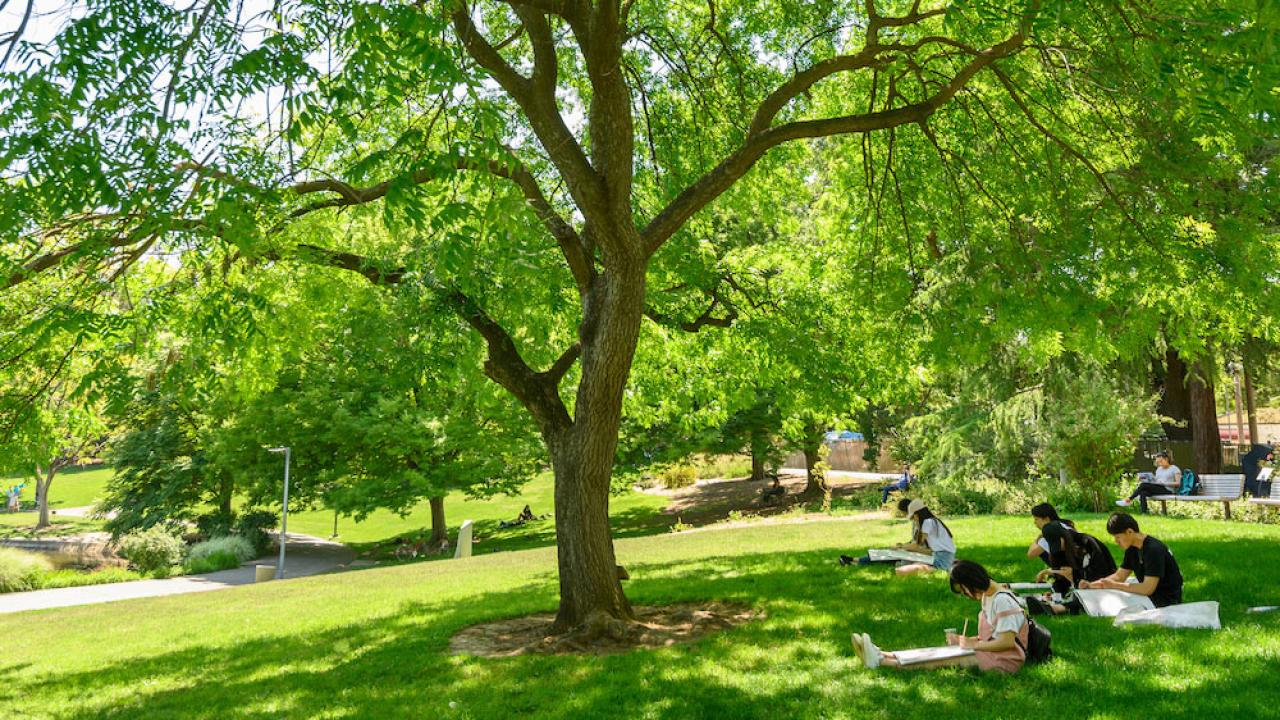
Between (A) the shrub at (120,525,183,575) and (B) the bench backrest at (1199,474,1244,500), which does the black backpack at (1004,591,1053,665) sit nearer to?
(B) the bench backrest at (1199,474,1244,500)

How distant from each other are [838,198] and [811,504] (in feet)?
61.3

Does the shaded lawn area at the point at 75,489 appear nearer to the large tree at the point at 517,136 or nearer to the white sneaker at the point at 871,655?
the large tree at the point at 517,136

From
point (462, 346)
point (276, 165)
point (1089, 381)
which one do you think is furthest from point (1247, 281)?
point (1089, 381)

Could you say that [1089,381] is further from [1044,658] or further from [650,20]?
[1044,658]

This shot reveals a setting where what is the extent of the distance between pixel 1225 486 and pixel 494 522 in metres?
32.4

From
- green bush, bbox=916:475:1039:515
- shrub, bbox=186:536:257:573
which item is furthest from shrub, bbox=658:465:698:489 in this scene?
green bush, bbox=916:475:1039:515

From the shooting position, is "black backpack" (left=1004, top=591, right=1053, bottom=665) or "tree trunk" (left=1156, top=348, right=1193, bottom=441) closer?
"black backpack" (left=1004, top=591, right=1053, bottom=665)

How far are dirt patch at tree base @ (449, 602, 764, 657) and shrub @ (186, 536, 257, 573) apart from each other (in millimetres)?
21263

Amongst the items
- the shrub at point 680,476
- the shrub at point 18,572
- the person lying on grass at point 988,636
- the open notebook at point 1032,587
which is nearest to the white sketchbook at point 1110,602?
the open notebook at point 1032,587

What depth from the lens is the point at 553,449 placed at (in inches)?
379

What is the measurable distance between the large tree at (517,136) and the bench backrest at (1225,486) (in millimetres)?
10571

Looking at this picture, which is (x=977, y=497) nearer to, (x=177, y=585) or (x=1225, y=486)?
(x=1225, y=486)

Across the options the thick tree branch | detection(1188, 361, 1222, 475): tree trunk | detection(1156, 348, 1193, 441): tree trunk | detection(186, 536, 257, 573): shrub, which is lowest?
detection(186, 536, 257, 573): shrub

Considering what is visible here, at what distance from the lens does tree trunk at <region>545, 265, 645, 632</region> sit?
9.01 m
